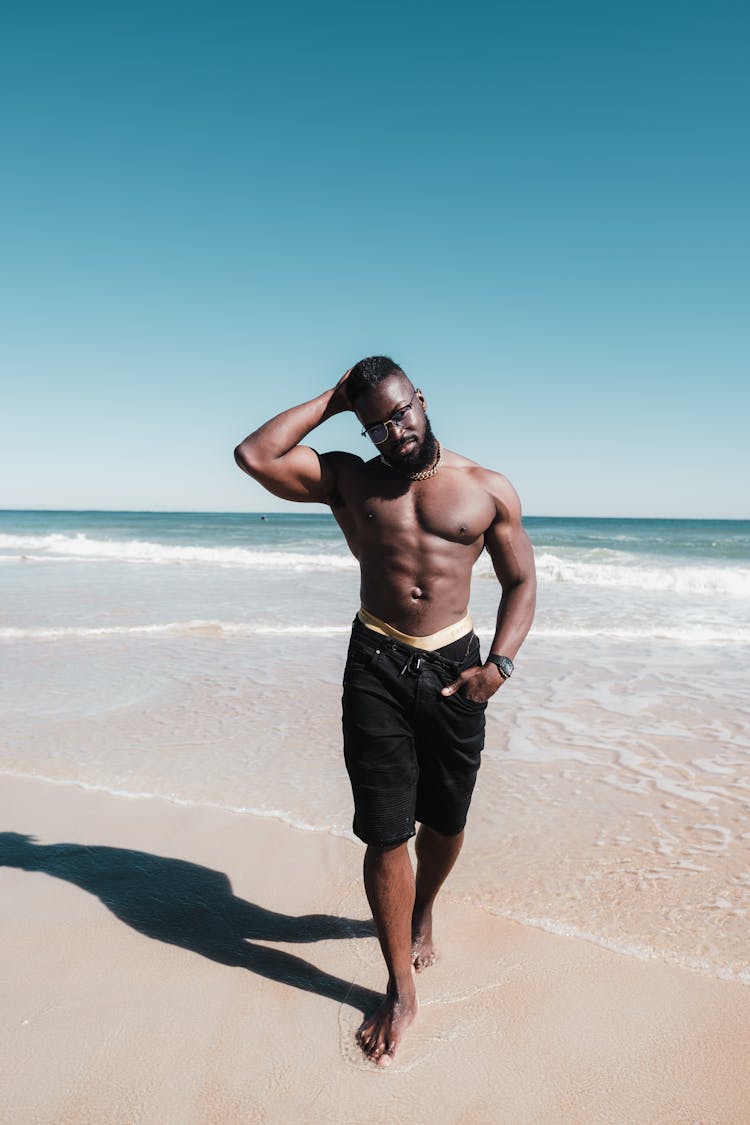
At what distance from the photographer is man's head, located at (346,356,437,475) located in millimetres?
2709

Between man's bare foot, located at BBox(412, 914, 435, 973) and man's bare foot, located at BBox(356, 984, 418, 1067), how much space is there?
36 centimetres

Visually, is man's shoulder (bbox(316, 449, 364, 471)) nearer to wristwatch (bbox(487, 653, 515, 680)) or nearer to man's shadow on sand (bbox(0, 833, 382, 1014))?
wristwatch (bbox(487, 653, 515, 680))

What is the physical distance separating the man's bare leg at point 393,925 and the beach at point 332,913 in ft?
0.40

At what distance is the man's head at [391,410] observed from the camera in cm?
271

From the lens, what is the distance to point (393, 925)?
268 centimetres

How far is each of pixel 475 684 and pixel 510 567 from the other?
20.5 inches

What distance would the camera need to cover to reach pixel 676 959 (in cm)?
308

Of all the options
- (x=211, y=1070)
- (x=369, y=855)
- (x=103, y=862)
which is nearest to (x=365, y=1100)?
(x=211, y=1070)

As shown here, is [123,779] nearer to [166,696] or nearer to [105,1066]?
[166,696]

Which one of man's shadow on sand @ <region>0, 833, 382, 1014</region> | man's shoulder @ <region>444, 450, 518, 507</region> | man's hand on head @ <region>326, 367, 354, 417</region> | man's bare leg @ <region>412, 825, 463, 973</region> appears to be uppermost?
man's hand on head @ <region>326, 367, 354, 417</region>

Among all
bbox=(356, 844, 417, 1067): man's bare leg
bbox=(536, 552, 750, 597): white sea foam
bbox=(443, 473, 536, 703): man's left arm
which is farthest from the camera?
bbox=(536, 552, 750, 597): white sea foam

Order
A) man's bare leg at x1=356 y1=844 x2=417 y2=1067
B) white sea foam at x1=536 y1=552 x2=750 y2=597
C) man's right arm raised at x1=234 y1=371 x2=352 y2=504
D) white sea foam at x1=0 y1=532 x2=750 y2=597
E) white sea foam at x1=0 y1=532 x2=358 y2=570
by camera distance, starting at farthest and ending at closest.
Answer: white sea foam at x1=0 y1=532 x2=358 y2=570, white sea foam at x1=0 y1=532 x2=750 y2=597, white sea foam at x1=536 y1=552 x2=750 y2=597, man's right arm raised at x1=234 y1=371 x2=352 y2=504, man's bare leg at x1=356 y1=844 x2=417 y2=1067

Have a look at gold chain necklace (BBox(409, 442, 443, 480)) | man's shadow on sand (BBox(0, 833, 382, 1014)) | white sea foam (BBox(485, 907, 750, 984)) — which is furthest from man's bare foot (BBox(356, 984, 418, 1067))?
gold chain necklace (BBox(409, 442, 443, 480))

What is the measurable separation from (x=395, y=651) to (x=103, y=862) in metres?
2.22
